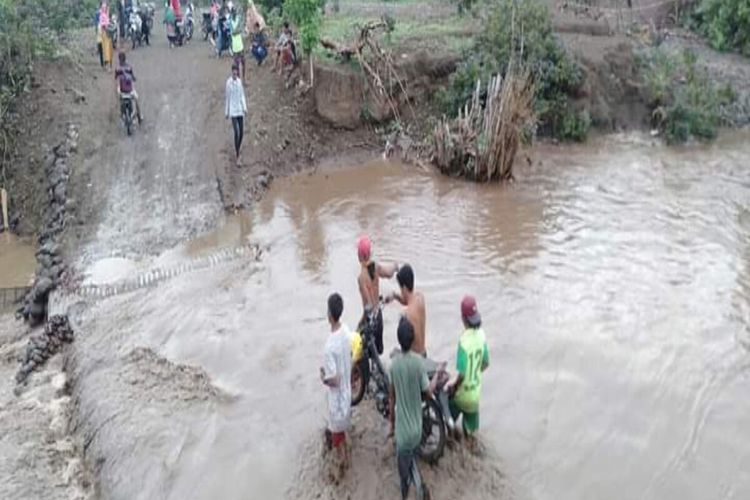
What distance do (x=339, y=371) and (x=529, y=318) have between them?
3778mm

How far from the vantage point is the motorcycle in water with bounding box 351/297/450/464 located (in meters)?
6.61

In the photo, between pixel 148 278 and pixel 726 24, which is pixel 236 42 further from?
pixel 726 24

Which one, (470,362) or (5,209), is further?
(5,209)

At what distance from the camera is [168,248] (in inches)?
474

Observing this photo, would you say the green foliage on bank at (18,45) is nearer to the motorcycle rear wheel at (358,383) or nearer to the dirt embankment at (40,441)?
the dirt embankment at (40,441)

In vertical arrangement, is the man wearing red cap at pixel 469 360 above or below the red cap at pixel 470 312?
below

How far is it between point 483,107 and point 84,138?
6823mm

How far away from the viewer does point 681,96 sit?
17.8 metres

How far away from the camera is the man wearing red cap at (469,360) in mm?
6551

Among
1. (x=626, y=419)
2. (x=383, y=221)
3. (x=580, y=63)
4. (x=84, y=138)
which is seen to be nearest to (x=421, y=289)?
(x=383, y=221)

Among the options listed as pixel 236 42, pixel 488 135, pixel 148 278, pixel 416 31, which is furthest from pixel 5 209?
pixel 416 31

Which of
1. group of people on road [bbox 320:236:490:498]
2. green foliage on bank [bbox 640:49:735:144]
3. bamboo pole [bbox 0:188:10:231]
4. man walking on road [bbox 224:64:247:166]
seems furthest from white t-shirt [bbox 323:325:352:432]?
green foliage on bank [bbox 640:49:735:144]

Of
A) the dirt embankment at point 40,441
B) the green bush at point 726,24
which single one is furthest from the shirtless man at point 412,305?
the green bush at point 726,24

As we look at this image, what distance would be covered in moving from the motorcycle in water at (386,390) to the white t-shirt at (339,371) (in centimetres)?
49
